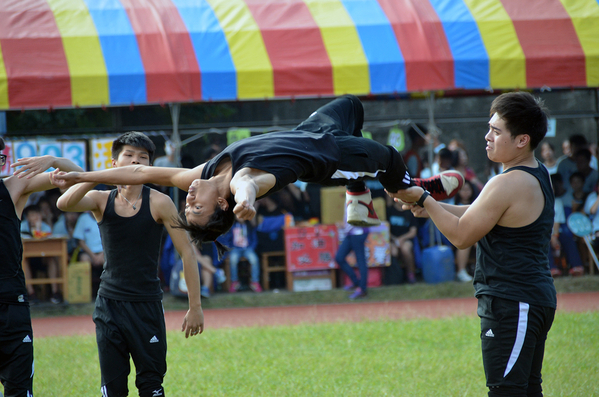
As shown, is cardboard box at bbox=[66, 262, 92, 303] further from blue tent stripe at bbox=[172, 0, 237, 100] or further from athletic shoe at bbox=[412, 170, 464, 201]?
athletic shoe at bbox=[412, 170, 464, 201]

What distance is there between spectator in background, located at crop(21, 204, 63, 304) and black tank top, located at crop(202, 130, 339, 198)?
697 centimetres

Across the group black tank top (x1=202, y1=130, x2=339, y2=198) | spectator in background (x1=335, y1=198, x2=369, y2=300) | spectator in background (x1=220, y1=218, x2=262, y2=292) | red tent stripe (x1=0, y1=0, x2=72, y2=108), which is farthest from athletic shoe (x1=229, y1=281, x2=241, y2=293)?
black tank top (x1=202, y1=130, x2=339, y2=198)

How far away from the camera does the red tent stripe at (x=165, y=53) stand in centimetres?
963

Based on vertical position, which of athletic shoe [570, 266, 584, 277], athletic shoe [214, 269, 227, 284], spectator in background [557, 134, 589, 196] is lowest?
athletic shoe [570, 266, 584, 277]

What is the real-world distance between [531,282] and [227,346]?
4543mm

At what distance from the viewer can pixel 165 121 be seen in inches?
533

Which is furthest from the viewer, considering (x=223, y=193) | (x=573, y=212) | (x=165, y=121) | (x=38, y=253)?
(x=165, y=121)

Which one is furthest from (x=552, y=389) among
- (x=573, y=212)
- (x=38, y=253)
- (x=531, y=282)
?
(x=38, y=253)

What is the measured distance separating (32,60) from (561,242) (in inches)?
365

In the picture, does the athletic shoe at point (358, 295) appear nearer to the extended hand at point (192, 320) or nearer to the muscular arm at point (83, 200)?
the extended hand at point (192, 320)

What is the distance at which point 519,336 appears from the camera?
312 cm

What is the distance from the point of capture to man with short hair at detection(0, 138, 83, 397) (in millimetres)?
3795

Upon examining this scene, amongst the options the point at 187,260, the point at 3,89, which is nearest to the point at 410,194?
the point at 187,260

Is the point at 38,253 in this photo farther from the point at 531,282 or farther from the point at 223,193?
the point at 531,282
